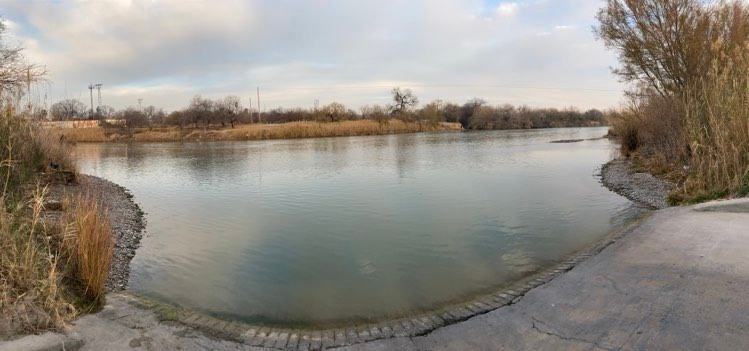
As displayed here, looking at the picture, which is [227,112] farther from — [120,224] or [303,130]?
[120,224]

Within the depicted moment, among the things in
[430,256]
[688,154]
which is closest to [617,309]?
[430,256]

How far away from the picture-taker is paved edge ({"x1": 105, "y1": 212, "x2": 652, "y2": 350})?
4.96 m

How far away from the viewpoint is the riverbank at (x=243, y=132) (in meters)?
58.7

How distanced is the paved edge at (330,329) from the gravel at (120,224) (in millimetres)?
1412

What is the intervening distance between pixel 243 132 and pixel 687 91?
52565 mm

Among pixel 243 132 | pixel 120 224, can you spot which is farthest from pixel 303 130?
pixel 120 224

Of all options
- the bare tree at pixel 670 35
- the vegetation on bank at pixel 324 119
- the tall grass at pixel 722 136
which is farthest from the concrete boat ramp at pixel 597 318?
the vegetation on bank at pixel 324 119

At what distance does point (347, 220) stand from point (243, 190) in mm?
6792

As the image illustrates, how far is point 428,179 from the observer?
60.6 ft

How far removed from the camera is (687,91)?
13.0 metres

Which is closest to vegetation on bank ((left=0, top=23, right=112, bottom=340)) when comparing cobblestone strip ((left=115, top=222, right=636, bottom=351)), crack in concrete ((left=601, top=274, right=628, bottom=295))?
cobblestone strip ((left=115, top=222, right=636, bottom=351))

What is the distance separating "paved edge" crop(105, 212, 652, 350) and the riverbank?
176 ft

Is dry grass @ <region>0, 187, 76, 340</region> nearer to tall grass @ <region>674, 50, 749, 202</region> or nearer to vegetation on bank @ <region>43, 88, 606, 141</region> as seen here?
tall grass @ <region>674, 50, 749, 202</region>

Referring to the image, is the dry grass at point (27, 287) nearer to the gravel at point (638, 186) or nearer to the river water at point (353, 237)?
the river water at point (353, 237)
